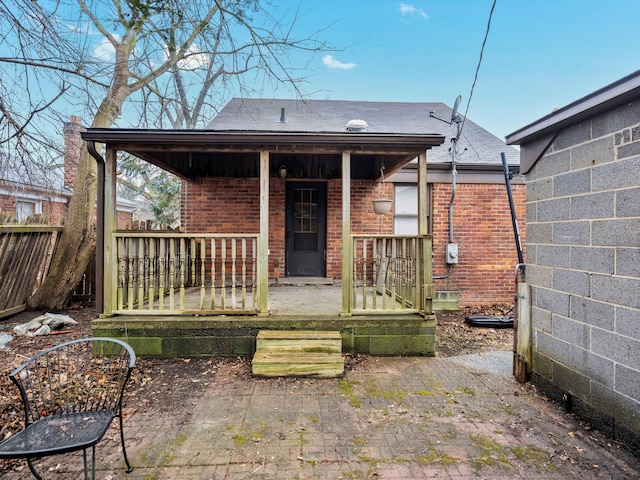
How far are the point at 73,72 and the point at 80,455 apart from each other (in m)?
4.37

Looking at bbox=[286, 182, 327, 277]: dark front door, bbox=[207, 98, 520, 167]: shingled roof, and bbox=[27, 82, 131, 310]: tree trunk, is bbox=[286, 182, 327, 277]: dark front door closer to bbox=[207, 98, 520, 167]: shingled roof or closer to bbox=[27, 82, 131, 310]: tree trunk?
bbox=[207, 98, 520, 167]: shingled roof

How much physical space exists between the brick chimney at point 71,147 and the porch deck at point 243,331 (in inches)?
136

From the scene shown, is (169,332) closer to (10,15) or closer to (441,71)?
(10,15)

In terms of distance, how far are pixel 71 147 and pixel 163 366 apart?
26.4 ft

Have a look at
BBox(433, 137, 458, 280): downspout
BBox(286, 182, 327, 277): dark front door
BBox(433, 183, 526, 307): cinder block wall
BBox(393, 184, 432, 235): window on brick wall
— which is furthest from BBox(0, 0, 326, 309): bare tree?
BBox(433, 183, 526, 307): cinder block wall

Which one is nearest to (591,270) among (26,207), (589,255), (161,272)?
(589,255)

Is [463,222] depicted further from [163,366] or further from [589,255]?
[163,366]

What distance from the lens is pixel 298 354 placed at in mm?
3887

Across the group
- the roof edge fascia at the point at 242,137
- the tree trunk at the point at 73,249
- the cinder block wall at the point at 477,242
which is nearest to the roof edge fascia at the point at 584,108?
the roof edge fascia at the point at 242,137

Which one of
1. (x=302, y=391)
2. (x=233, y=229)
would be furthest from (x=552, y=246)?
(x=233, y=229)

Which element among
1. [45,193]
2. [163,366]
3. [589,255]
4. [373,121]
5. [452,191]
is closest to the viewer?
[589,255]

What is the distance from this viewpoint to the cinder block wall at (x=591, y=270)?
2.51 m

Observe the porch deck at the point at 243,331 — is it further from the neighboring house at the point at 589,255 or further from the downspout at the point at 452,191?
the downspout at the point at 452,191

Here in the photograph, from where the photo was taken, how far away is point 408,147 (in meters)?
4.32
